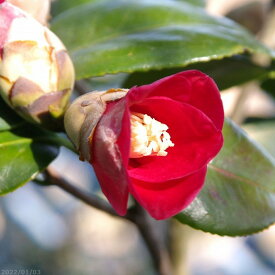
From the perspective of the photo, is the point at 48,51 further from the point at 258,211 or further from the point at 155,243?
the point at 155,243

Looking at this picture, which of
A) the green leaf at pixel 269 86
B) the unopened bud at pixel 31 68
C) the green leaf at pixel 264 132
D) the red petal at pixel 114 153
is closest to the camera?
the red petal at pixel 114 153

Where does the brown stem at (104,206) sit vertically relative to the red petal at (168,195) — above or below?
below

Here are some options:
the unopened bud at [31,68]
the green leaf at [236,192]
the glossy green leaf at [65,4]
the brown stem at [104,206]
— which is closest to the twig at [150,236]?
the brown stem at [104,206]

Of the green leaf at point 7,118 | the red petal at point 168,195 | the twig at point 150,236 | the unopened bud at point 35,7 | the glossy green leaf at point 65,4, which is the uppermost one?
the unopened bud at point 35,7

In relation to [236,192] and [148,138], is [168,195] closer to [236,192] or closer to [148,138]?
[148,138]

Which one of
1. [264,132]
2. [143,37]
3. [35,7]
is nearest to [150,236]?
[143,37]

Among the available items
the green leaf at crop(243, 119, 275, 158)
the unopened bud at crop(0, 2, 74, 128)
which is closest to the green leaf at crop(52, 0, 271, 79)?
the unopened bud at crop(0, 2, 74, 128)

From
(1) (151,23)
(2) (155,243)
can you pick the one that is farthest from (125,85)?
(2) (155,243)

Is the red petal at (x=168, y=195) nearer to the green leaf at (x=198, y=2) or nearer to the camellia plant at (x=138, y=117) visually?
the camellia plant at (x=138, y=117)
